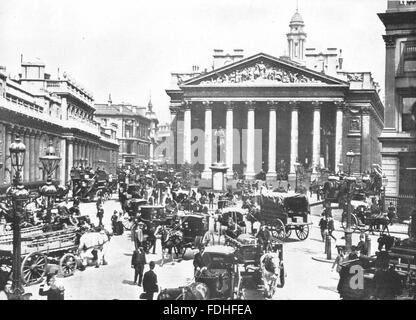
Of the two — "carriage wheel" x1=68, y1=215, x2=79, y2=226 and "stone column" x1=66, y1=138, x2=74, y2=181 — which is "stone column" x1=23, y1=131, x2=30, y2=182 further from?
"carriage wheel" x1=68, y1=215, x2=79, y2=226

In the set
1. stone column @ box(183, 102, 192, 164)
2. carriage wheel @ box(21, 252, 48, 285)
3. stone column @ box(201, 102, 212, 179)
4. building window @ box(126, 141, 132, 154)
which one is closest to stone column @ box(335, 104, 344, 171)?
stone column @ box(201, 102, 212, 179)

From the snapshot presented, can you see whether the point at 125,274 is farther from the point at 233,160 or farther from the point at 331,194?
the point at 233,160

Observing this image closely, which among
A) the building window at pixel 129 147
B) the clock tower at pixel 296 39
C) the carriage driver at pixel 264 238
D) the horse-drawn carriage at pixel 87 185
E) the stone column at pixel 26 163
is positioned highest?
the clock tower at pixel 296 39

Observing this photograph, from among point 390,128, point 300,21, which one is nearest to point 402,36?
point 390,128

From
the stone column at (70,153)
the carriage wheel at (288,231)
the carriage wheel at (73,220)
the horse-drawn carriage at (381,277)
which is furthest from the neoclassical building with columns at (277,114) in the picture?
the horse-drawn carriage at (381,277)

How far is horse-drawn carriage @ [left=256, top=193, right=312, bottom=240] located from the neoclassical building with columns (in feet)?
136

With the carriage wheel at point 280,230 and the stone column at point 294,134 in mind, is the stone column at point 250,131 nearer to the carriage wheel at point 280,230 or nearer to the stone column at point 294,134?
the stone column at point 294,134

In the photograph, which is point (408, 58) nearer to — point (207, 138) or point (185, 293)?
point (185, 293)

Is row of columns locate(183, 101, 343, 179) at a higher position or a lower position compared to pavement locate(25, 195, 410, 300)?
higher

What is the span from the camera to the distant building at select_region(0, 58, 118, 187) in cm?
3566

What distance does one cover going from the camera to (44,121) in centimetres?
4444

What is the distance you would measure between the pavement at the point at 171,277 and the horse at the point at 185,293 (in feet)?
8.70

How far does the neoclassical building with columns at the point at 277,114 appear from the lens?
67125mm
